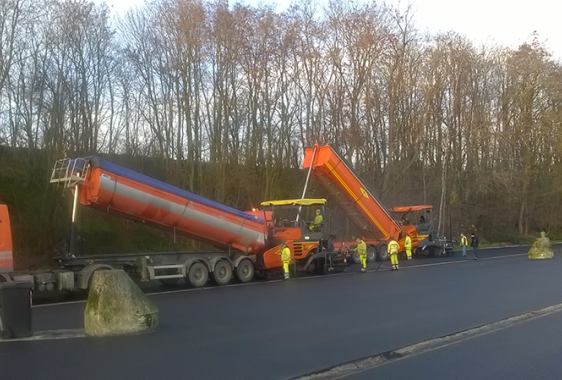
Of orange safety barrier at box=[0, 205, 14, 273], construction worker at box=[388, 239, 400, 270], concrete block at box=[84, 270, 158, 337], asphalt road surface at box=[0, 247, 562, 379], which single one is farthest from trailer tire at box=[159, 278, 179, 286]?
construction worker at box=[388, 239, 400, 270]

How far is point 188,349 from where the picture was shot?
8.72 m

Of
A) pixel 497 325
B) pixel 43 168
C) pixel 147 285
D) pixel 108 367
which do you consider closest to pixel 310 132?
pixel 43 168

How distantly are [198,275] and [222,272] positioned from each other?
946 millimetres

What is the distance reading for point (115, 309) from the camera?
982cm

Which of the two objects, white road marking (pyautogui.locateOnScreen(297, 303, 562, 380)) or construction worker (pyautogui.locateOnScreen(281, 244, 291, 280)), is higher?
construction worker (pyautogui.locateOnScreen(281, 244, 291, 280))

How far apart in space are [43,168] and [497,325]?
21.7 meters

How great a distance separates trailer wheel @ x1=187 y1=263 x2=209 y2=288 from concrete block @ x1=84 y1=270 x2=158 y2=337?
7.86 m

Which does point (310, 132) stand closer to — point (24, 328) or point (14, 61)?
point (14, 61)

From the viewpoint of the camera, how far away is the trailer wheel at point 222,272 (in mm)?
18688

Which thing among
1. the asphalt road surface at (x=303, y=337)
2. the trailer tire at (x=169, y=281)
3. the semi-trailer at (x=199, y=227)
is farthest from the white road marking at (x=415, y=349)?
the trailer tire at (x=169, y=281)

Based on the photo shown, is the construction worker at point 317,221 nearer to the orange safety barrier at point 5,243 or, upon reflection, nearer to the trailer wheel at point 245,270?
the trailer wheel at point 245,270

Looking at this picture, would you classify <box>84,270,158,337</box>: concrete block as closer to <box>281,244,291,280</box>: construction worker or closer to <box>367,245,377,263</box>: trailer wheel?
<box>281,244,291,280</box>: construction worker

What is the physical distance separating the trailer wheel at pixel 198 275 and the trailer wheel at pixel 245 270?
4.14 feet

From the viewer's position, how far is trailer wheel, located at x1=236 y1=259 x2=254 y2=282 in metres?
19.4
